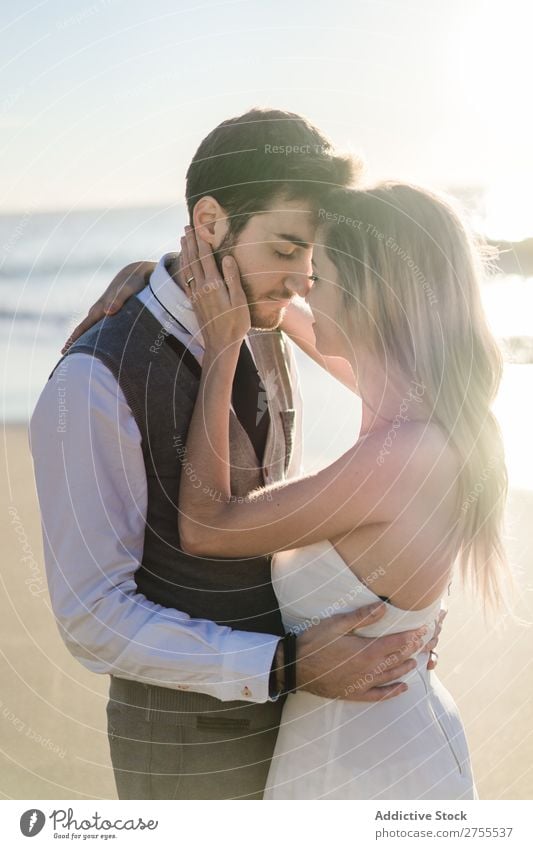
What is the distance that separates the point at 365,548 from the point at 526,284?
8.21 meters

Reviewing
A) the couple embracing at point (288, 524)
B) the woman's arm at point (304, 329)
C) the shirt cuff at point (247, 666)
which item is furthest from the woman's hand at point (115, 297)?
the shirt cuff at point (247, 666)

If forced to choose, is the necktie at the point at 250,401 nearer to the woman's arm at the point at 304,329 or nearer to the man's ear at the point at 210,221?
the man's ear at the point at 210,221

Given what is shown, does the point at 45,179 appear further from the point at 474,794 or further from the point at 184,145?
the point at 474,794

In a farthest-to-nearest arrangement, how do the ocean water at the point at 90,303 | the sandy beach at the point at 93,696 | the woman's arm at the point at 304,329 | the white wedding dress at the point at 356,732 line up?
the ocean water at the point at 90,303
the sandy beach at the point at 93,696
the woman's arm at the point at 304,329
the white wedding dress at the point at 356,732

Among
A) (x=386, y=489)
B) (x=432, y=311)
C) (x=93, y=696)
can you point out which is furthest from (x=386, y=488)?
(x=93, y=696)

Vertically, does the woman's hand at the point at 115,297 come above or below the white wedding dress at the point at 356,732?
above

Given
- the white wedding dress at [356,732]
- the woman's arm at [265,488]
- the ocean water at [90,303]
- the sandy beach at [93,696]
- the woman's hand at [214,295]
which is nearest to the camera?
the woman's arm at [265,488]

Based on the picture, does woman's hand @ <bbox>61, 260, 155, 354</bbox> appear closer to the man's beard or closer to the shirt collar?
the shirt collar

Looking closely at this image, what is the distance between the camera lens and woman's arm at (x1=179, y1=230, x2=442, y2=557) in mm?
2924

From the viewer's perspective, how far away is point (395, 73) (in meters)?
5.14

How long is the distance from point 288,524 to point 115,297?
36.8 inches

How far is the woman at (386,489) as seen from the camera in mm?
2967

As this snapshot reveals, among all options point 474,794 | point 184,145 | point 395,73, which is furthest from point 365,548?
point 184,145

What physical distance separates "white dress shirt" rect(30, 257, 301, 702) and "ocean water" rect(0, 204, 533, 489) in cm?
118
